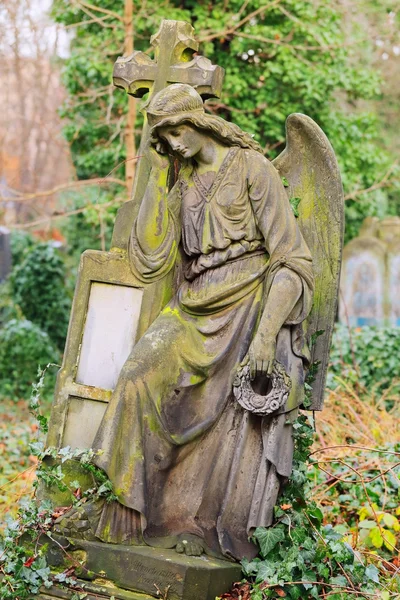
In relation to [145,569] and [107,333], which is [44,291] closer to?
[107,333]

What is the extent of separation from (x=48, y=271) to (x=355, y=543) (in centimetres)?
899

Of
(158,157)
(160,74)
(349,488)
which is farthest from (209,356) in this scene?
(349,488)

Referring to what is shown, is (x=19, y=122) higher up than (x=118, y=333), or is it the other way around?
(x=19, y=122)

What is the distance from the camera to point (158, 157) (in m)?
4.94

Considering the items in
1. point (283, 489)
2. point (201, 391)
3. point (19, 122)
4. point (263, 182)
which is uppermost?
point (19, 122)

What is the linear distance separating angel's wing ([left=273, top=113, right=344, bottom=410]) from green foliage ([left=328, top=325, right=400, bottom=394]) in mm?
4793

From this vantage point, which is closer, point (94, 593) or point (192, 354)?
point (94, 593)

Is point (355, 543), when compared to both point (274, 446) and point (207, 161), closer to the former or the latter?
point (274, 446)

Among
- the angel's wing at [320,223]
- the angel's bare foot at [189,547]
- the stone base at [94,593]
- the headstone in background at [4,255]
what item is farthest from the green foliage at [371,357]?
the headstone in background at [4,255]

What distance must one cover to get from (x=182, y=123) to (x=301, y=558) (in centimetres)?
220

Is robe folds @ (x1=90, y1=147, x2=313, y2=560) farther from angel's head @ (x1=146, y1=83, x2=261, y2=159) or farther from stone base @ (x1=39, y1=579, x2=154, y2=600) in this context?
stone base @ (x1=39, y1=579, x2=154, y2=600)

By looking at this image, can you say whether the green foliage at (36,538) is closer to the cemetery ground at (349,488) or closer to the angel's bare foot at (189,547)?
the cemetery ground at (349,488)

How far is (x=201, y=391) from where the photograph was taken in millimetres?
4836

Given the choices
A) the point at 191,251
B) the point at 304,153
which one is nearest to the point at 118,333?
the point at 191,251
